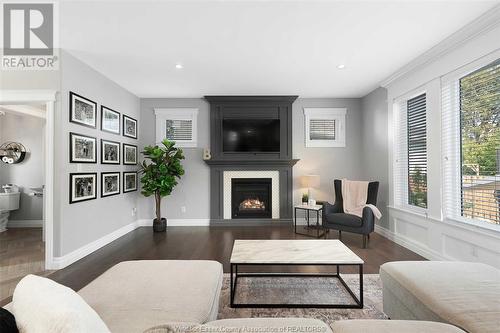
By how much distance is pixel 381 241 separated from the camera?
4.01m

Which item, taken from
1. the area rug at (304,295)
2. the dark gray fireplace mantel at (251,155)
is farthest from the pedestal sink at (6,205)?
the area rug at (304,295)

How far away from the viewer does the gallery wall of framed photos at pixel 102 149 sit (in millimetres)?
3219

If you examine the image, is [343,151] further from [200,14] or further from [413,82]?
[200,14]

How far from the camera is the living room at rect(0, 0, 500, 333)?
1.51m

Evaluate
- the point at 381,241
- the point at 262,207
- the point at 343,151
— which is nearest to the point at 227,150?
the point at 262,207

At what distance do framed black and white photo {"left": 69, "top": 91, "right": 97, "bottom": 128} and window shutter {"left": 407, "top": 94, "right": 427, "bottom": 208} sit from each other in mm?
4876

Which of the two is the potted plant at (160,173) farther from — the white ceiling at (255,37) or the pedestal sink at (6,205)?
the pedestal sink at (6,205)

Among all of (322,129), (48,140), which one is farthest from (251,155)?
(48,140)

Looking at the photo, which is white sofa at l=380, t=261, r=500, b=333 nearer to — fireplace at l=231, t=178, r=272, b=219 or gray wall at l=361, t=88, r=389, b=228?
gray wall at l=361, t=88, r=389, b=228

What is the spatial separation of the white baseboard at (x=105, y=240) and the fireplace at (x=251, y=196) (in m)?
0.77

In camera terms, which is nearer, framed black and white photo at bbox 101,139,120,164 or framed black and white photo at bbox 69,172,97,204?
framed black and white photo at bbox 69,172,97,204

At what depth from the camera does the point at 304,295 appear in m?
2.29

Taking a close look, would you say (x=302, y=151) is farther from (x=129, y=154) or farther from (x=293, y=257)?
(x=129, y=154)

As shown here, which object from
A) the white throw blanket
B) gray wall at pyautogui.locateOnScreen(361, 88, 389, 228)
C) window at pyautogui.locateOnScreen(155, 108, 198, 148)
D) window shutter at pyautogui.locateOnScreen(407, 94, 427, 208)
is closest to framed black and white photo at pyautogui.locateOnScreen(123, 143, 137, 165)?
window at pyautogui.locateOnScreen(155, 108, 198, 148)
